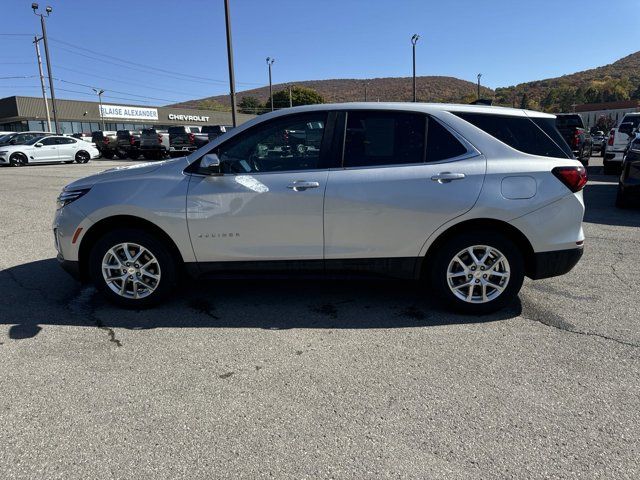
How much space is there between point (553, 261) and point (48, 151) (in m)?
26.9

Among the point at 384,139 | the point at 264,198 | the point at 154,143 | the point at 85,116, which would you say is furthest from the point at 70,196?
the point at 85,116

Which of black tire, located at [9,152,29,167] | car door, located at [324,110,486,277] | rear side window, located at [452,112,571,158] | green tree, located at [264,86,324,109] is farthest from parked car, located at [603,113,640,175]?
green tree, located at [264,86,324,109]

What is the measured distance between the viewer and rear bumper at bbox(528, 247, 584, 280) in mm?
4070

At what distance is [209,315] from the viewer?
4.26 meters

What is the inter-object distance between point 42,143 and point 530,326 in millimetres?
26963

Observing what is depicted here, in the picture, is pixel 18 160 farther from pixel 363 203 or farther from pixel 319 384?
pixel 319 384

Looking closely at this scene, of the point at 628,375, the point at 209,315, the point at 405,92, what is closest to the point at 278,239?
the point at 209,315

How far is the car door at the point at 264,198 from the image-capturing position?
4.01 metres

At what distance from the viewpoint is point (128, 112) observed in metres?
64.6

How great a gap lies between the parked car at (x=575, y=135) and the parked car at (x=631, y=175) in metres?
6.88

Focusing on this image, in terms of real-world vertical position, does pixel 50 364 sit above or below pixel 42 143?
below

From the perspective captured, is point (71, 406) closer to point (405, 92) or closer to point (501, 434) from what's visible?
point (501, 434)

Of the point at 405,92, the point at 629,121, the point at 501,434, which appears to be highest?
the point at 405,92

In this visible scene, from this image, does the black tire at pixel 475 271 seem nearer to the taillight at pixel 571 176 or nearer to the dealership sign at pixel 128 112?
the taillight at pixel 571 176
